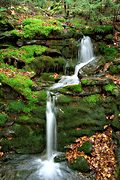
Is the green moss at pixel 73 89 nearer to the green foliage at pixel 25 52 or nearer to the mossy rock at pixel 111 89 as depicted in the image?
the mossy rock at pixel 111 89

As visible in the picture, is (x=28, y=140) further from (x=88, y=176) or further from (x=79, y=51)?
(x=79, y=51)

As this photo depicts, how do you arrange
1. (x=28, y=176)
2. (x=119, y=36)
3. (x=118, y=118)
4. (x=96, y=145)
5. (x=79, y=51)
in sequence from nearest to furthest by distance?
(x=28, y=176) → (x=96, y=145) → (x=118, y=118) → (x=79, y=51) → (x=119, y=36)

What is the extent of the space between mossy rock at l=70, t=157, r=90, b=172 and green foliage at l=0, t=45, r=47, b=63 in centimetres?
588

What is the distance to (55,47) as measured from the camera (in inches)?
554

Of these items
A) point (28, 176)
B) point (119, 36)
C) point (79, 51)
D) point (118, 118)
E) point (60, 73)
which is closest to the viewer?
point (28, 176)

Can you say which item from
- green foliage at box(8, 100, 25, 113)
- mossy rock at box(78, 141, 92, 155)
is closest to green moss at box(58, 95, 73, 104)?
green foliage at box(8, 100, 25, 113)

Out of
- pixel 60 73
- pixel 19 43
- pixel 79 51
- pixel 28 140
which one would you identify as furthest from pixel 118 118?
pixel 19 43

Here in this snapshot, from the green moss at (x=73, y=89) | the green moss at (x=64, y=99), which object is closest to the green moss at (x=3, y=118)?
the green moss at (x=64, y=99)

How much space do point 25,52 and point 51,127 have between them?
496 cm

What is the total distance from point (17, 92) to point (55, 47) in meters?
4.31

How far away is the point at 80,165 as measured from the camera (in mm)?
8883

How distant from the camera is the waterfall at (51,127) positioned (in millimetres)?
9721

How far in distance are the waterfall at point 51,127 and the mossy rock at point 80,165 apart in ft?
3.17

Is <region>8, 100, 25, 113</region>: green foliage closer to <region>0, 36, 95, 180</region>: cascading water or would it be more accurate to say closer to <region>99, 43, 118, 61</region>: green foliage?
<region>0, 36, 95, 180</region>: cascading water
